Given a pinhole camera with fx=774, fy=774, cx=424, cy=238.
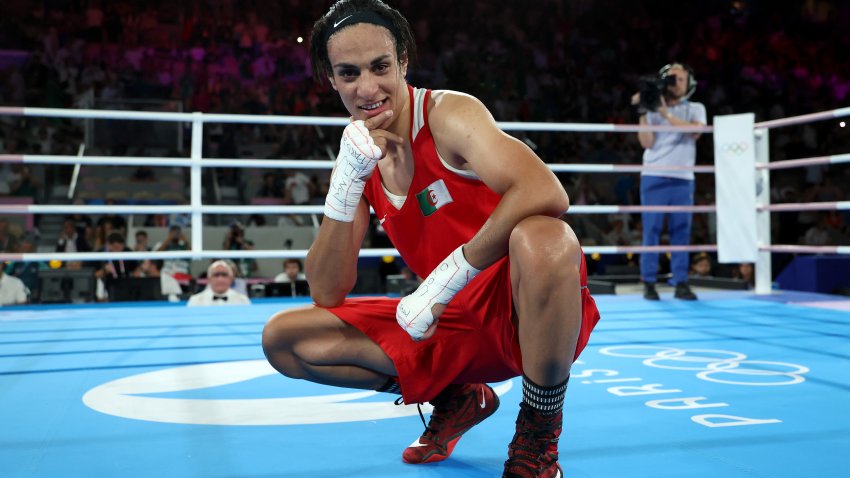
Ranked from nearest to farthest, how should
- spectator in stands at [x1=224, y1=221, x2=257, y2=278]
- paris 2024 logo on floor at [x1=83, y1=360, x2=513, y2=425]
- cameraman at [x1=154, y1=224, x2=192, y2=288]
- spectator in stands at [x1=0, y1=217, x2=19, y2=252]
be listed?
paris 2024 logo on floor at [x1=83, y1=360, x2=513, y2=425] → cameraman at [x1=154, y1=224, x2=192, y2=288] → spectator in stands at [x1=0, y1=217, x2=19, y2=252] → spectator in stands at [x1=224, y1=221, x2=257, y2=278]

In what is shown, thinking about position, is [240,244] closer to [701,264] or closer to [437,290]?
[701,264]

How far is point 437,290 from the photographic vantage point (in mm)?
1251

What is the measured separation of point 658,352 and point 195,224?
2.03m

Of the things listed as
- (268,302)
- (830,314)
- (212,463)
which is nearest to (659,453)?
(212,463)

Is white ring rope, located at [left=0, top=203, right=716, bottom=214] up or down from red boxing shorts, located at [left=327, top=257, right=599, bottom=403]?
up

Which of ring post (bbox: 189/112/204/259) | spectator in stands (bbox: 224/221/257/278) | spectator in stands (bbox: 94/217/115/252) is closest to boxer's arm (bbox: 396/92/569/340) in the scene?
ring post (bbox: 189/112/204/259)

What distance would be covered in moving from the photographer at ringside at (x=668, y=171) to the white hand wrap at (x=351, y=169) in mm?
2838

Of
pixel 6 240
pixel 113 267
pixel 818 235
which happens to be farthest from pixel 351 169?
pixel 818 235

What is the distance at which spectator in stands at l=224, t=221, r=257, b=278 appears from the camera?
21.9ft

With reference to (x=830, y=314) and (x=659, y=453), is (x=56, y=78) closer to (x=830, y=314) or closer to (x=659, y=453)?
(x=830, y=314)

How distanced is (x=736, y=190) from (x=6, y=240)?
5.63 metres

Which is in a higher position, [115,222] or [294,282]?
[115,222]

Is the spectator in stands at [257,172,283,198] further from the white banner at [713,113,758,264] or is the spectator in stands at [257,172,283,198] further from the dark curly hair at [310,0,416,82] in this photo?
the dark curly hair at [310,0,416,82]

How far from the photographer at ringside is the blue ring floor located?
1.14 metres
